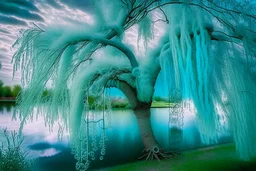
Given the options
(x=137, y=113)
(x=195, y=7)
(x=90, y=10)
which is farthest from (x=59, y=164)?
(x=195, y=7)

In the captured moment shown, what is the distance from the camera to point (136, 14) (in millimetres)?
2844

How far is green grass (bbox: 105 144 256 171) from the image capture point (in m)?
2.48

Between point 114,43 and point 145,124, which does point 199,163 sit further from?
point 114,43

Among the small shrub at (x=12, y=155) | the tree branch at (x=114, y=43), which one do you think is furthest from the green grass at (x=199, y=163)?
the tree branch at (x=114, y=43)

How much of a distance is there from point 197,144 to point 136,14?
6.86 feet

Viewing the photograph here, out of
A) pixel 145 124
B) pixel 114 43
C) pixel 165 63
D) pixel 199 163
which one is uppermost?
pixel 114 43

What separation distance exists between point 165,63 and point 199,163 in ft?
3.82

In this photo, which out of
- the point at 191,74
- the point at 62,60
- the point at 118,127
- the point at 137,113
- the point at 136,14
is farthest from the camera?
the point at 118,127

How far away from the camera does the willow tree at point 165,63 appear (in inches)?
84.3

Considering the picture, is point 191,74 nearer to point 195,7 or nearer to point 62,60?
point 195,7

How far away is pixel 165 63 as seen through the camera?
2434 millimetres

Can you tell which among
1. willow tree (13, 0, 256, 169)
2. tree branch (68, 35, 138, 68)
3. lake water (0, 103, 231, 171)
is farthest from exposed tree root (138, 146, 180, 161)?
tree branch (68, 35, 138, 68)

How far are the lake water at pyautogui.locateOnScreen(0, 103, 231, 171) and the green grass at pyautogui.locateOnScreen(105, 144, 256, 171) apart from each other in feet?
0.75

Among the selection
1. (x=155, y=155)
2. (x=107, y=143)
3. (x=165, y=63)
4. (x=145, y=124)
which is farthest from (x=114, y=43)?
(x=107, y=143)
